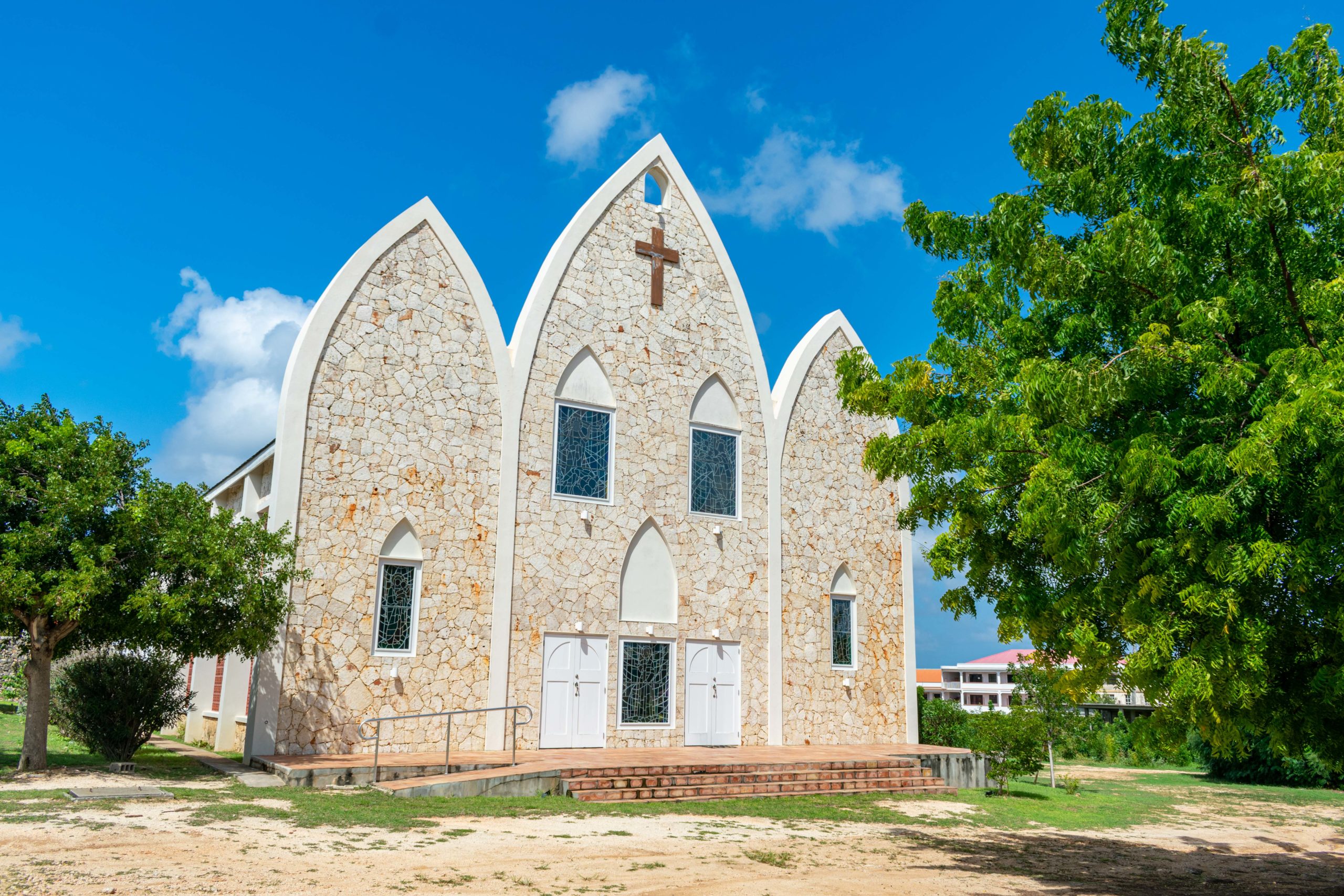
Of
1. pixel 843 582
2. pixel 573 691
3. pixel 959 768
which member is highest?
pixel 843 582

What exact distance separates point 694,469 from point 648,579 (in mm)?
2487

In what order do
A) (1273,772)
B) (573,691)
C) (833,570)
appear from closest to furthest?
(573,691) → (833,570) → (1273,772)

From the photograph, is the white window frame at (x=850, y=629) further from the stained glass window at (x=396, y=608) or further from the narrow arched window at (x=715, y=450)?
the stained glass window at (x=396, y=608)

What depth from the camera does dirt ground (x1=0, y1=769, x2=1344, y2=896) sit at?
762 centimetres

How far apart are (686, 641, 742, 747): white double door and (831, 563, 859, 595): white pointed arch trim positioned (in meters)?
2.87

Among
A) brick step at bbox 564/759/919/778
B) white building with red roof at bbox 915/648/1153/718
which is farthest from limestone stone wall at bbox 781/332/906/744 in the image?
white building with red roof at bbox 915/648/1153/718

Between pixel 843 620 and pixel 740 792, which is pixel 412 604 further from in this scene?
pixel 843 620

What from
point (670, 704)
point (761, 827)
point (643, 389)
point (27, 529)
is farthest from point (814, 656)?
point (27, 529)

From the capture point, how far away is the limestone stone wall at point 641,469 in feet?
58.5

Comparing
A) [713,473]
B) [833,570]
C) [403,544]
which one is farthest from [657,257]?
[403,544]

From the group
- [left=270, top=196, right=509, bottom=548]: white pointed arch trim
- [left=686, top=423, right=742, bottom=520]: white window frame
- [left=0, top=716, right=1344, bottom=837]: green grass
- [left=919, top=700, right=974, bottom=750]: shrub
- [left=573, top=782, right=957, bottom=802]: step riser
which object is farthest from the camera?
[left=919, top=700, right=974, bottom=750]: shrub

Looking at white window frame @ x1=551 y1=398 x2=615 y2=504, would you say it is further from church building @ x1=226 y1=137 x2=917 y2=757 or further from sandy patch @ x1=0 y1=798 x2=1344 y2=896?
sandy patch @ x1=0 y1=798 x2=1344 y2=896

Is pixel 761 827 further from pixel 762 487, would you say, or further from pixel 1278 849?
pixel 762 487

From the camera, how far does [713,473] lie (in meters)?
20.1
